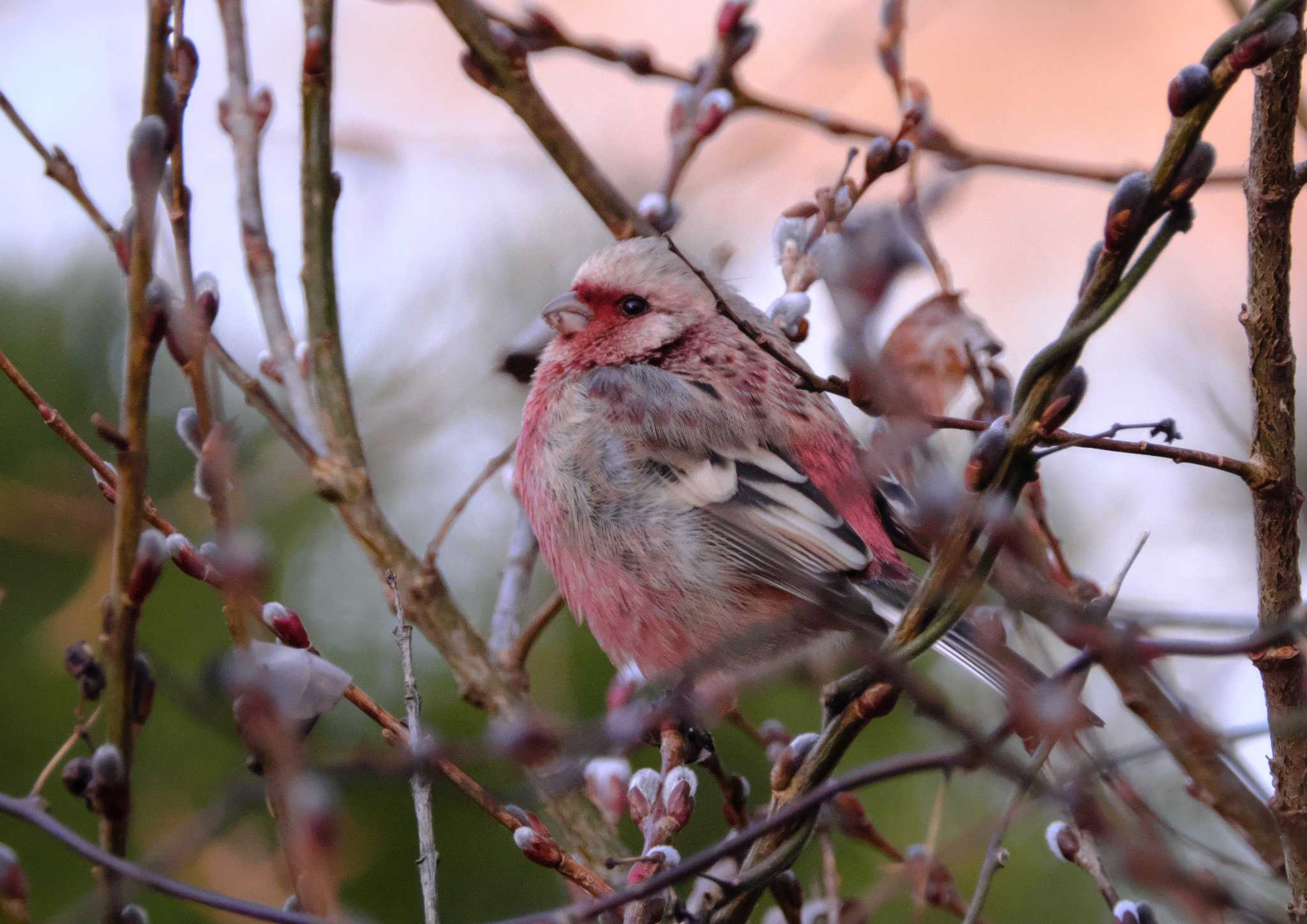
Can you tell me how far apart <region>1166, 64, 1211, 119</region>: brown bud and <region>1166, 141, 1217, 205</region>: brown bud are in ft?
0.14

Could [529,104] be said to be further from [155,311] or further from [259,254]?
[155,311]

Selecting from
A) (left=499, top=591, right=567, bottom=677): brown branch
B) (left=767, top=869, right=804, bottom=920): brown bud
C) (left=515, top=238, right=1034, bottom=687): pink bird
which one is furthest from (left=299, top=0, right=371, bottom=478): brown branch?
(left=767, top=869, right=804, bottom=920): brown bud

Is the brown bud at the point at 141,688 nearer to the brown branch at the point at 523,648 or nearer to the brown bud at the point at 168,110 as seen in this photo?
the brown bud at the point at 168,110

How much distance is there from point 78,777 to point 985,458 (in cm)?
92

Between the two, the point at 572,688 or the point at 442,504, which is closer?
the point at 572,688

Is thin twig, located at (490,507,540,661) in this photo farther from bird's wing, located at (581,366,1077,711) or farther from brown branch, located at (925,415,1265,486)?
brown branch, located at (925,415,1265,486)

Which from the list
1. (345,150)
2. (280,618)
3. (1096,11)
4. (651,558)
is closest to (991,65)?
(1096,11)

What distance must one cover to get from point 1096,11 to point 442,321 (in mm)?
7158

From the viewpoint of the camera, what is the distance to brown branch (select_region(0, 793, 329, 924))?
0.99 m

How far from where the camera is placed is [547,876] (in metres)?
2.93

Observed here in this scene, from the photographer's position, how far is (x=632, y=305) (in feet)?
10.5

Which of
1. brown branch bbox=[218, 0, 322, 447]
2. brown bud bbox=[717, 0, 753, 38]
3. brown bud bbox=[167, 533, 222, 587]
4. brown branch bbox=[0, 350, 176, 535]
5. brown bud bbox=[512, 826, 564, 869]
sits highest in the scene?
brown bud bbox=[717, 0, 753, 38]

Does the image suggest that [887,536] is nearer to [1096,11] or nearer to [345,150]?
[345,150]

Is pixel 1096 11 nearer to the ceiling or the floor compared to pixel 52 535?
nearer to the ceiling
